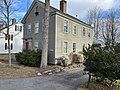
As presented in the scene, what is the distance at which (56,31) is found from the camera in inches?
1196

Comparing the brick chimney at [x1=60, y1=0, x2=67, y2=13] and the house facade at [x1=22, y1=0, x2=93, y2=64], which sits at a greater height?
the brick chimney at [x1=60, y1=0, x2=67, y2=13]

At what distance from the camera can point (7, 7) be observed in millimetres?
24938

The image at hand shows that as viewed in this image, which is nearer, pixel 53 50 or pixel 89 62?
pixel 89 62

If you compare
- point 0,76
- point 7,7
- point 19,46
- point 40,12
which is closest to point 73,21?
point 40,12

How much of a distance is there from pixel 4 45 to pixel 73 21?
30.0 m

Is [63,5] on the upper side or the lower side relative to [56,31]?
upper

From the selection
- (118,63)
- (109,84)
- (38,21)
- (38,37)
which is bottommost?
(109,84)

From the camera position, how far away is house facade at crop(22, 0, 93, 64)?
30484 mm

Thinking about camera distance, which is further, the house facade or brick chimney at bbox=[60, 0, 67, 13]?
brick chimney at bbox=[60, 0, 67, 13]

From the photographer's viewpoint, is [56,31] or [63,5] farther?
[63,5]

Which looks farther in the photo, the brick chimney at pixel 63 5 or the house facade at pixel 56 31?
the brick chimney at pixel 63 5

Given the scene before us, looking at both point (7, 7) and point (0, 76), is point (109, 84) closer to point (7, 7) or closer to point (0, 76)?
point (0, 76)

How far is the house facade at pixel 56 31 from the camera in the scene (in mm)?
30484

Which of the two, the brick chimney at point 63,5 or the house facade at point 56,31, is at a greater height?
the brick chimney at point 63,5
